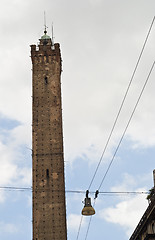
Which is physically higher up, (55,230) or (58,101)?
(58,101)

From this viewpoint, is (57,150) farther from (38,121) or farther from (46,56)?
(46,56)

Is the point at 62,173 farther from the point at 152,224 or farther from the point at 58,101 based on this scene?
the point at 152,224

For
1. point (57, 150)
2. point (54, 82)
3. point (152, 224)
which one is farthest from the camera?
point (54, 82)

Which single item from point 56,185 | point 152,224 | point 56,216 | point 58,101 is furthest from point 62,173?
point 152,224

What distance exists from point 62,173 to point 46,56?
8439mm

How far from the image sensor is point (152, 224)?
54.4 feet

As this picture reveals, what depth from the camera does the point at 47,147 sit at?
3019cm

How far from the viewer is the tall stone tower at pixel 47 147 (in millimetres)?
28156

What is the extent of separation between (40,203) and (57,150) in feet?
11.3

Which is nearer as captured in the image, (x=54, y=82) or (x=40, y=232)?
(x=40, y=232)

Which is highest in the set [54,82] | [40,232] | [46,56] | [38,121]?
[46,56]

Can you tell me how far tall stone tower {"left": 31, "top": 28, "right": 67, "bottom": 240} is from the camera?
92.4 ft

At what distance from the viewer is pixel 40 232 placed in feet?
91.4

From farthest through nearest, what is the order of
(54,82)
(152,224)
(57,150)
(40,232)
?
(54,82) < (57,150) < (40,232) < (152,224)
